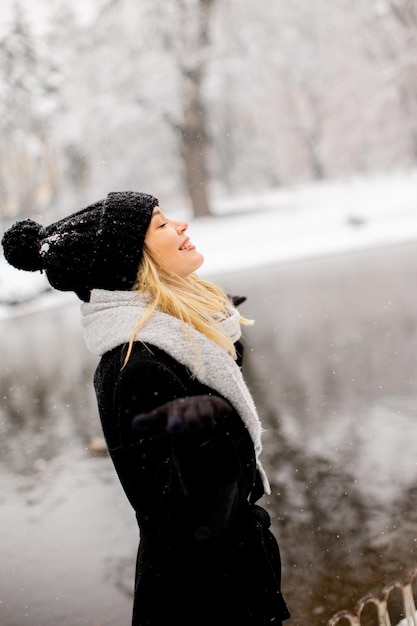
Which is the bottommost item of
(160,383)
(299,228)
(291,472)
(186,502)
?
(299,228)

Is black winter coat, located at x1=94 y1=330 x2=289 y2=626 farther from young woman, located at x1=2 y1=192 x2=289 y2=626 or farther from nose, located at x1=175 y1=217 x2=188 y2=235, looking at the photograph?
nose, located at x1=175 y1=217 x2=188 y2=235

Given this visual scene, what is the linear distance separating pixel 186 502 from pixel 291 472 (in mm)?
3746

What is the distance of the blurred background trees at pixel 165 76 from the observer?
21000 mm

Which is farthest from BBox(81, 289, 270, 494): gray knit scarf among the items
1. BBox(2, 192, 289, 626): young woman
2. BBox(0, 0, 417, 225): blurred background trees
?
BBox(0, 0, 417, 225): blurred background trees

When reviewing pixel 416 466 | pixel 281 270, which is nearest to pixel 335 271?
pixel 281 270

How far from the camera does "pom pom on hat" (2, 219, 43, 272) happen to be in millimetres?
1758

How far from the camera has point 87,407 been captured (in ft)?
24.3

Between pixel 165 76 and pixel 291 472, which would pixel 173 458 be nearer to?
pixel 291 472

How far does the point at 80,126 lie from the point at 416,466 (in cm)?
1957

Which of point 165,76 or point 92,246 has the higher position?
point 165,76

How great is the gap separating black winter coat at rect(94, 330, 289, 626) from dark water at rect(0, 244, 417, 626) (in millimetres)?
1946

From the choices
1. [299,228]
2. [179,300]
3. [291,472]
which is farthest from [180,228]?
[299,228]

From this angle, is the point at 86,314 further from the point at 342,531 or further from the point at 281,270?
the point at 281,270

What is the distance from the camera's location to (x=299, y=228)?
64.4 ft
